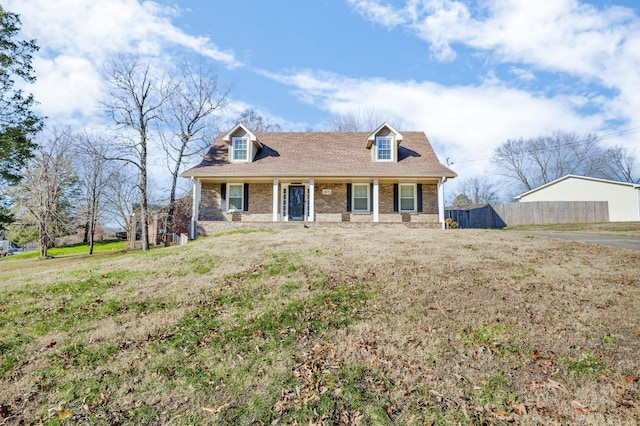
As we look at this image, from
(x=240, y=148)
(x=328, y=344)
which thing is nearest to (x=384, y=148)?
(x=240, y=148)

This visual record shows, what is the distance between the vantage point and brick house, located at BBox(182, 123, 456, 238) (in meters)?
16.3

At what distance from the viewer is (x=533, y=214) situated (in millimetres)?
24703

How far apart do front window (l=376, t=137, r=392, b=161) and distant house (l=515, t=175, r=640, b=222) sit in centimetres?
1883

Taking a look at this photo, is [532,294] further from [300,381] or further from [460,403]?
[300,381]

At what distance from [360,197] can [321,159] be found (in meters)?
2.83

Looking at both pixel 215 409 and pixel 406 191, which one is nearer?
pixel 215 409

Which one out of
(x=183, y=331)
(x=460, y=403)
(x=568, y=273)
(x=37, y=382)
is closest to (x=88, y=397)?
(x=37, y=382)

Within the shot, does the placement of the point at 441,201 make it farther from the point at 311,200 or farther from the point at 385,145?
the point at 311,200

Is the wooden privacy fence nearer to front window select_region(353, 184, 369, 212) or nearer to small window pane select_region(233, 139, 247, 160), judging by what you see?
front window select_region(353, 184, 369, 212)

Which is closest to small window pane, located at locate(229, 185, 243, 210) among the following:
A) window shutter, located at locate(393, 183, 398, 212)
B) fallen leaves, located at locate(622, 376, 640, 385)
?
window shutter, located at locate(393, 183, 398, 212)

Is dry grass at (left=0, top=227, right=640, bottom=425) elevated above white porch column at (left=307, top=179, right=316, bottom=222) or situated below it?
below

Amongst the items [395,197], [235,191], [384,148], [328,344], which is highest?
[384,148]

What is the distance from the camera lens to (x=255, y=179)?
16750 mm

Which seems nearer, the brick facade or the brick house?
the brick house
